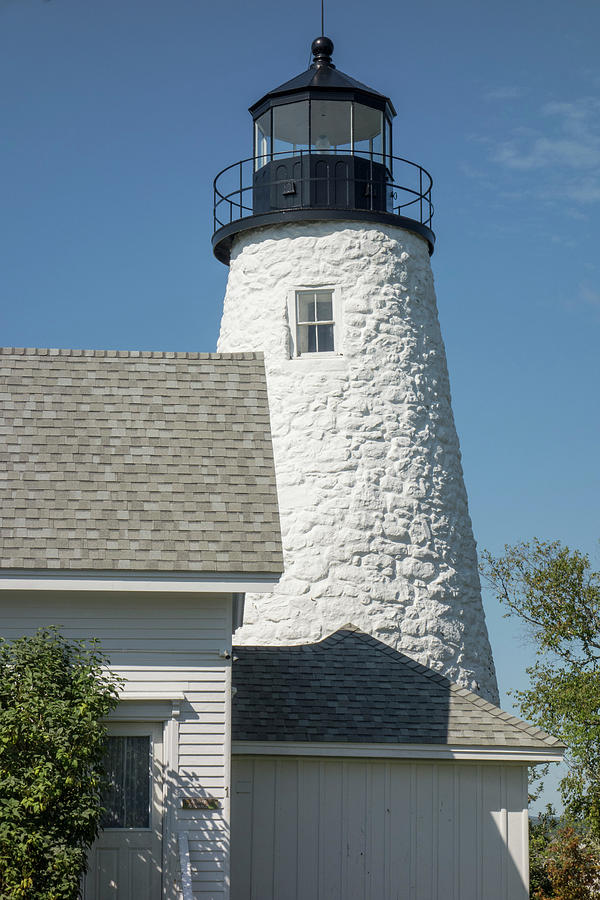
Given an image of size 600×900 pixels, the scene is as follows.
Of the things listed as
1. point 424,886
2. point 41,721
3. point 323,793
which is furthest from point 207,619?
point 424,886

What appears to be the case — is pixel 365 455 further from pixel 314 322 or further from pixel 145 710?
pixel 145 710

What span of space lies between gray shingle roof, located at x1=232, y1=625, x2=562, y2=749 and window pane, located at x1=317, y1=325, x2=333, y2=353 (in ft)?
16.7

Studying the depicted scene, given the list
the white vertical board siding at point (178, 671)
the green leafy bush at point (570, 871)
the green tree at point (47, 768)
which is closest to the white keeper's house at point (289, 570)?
the white vertical board siding at point (178, 671)

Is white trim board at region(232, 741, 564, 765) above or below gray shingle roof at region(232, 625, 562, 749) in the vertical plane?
below

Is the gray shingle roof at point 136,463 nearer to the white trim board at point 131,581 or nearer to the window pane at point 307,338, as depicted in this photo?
the white trim board at point 131,581

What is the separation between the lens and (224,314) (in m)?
21.2

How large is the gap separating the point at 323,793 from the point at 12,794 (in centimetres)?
476

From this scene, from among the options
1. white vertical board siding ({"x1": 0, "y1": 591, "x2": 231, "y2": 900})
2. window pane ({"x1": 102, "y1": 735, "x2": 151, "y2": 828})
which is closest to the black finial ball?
white vertical board siding ({"x1": 0, "y1": 591, "x2": 231, "y2": 900})

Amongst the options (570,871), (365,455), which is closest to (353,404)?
(365,455)

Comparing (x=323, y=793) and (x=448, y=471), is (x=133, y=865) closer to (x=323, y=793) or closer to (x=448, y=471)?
(x=323, y=793)

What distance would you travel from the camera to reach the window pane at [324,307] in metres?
20.1

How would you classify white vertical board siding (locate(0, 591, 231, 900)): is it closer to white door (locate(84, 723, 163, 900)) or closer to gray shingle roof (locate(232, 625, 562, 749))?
white door (locate(84, 723, 163, 900))

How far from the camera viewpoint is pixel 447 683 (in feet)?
53.4

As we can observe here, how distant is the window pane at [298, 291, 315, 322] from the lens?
2016 cm
